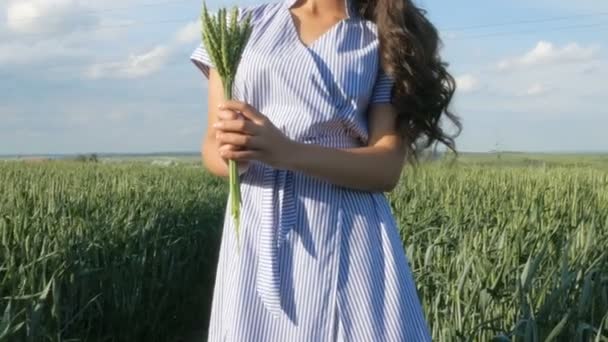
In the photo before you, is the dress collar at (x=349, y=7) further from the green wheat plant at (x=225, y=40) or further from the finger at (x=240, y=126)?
the finger at (x=240, y=126)

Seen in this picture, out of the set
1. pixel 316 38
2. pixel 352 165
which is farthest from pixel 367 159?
pixel 316 38

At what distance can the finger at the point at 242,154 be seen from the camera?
1.64 m

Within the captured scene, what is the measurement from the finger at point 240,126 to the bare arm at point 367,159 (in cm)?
11

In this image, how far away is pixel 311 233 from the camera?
1.80 metres

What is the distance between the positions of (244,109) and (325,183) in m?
0.25

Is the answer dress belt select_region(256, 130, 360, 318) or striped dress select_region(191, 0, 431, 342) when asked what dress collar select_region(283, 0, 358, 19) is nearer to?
striped dress select_region(191, 0, 431, 342)

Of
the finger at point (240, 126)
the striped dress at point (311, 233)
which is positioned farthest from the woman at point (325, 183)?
the finger at point (240, 126)

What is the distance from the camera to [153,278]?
5523mm

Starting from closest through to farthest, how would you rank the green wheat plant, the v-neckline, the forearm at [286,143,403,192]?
the green wheat plant < the forearm at [286,143,403,192] < the v-neckline

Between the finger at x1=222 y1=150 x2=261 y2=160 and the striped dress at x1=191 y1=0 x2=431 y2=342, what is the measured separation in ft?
0.49

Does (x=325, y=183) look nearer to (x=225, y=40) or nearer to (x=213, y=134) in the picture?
(x=213, y=134)

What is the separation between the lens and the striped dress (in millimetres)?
1789

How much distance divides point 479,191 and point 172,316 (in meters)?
3.31

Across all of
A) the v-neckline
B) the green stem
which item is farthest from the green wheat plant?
the v-neckline
